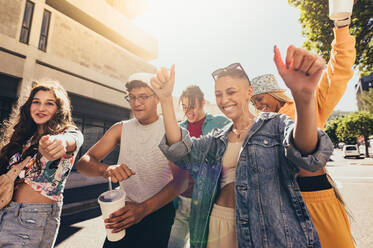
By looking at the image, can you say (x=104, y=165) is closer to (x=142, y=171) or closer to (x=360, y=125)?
(x=142, y=171)

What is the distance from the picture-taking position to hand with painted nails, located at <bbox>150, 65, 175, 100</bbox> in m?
1.35

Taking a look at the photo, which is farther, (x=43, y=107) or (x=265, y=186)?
(x=43, y=107)

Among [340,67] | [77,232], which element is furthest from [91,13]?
[340,67]

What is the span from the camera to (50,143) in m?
1.41

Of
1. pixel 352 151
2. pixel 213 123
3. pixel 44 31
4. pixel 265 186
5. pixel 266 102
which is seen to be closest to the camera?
pixel 265 186

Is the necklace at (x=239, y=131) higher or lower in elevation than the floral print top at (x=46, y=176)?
higher

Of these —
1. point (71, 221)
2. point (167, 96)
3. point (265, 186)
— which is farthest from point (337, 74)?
point (71, 221)

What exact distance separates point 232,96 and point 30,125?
219 cm

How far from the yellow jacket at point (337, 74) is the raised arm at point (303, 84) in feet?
2.87

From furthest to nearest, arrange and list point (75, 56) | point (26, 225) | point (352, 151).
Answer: point (352, 151)
point (75, 56)
point (26, 225)

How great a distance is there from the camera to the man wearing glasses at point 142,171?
1735mm

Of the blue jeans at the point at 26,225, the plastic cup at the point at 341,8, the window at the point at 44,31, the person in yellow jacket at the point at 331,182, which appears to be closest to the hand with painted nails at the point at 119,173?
the blue jeans at the point at 26,225

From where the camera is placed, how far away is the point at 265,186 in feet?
4.41

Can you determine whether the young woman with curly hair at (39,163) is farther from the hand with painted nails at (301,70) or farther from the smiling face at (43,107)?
the hand with painted nails at (301,70)
